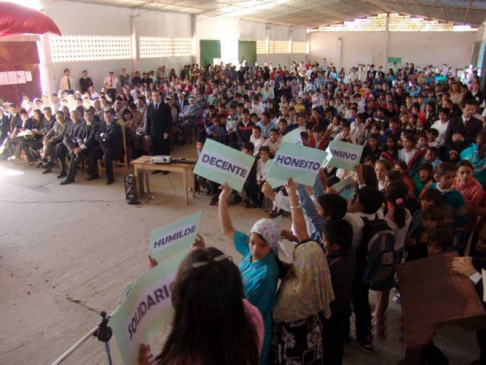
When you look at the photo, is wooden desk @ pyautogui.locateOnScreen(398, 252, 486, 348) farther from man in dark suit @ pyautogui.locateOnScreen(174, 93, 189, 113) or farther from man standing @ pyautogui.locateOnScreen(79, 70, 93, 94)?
man standing @ pyautogui.locateOnScreen(79, 70, 93, 94)

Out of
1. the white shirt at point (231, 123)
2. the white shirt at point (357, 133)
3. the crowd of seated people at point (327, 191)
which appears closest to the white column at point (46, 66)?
the crowd of seated people at point (327, 191)

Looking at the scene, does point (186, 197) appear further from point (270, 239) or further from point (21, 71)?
point (21, 71)

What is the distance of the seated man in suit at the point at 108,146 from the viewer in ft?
21.4

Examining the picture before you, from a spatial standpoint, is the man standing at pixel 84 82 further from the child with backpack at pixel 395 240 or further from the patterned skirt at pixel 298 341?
the patterned skirt at pixel 298 341

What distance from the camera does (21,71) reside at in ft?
34.7

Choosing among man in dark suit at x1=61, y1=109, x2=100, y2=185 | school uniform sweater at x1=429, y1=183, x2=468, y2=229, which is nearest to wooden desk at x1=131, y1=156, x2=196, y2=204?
man in dark suit at x1=61, y1=109, x2=100, y2=185

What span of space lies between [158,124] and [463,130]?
15.5 ft

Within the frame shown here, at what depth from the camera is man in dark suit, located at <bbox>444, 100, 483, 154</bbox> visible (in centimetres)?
518

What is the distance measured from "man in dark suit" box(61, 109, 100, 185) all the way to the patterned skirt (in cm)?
557

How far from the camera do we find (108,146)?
21.5 ft

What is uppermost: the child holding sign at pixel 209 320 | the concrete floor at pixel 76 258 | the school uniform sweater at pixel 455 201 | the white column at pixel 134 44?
the white column at pixel 134 44

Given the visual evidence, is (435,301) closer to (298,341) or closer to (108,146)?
(298,341)

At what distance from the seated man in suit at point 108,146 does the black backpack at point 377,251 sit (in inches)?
198

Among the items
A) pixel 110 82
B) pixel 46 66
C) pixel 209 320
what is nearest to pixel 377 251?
pixel 209 320
